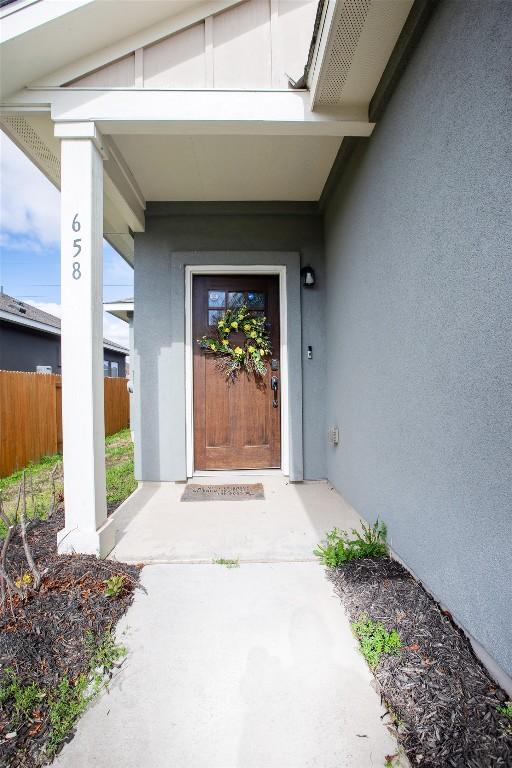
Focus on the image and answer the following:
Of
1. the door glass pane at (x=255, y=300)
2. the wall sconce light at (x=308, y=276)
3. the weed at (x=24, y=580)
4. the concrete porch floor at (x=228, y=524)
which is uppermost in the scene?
the wall sconce light at (x=308, y=276)

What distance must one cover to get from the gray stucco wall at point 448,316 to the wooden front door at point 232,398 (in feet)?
4.72

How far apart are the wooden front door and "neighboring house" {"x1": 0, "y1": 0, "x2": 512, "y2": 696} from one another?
0.08 feet

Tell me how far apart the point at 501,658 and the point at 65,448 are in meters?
2.26

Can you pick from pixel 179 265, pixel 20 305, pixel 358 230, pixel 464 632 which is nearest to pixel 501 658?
pixel 464 632

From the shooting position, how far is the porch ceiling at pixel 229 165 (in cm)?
268

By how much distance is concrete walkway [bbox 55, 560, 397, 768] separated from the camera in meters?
1.08

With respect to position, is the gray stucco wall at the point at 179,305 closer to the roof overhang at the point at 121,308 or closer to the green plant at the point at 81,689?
the green plant at the point at 81,689

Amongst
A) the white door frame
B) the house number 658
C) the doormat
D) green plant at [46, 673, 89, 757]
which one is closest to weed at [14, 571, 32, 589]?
green plant at [46, 673, 89, 757]

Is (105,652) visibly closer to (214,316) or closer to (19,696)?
(19,696)

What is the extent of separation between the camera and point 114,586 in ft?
5.68

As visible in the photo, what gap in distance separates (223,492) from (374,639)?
2.00 m

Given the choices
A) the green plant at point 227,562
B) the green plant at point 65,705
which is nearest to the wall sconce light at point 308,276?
the green plant at point 227,562

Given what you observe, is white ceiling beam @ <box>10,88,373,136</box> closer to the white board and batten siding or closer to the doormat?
the white board and batten siding

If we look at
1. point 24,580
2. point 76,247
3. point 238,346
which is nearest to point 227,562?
point 24,580
